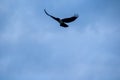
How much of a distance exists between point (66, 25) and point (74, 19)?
167 cm

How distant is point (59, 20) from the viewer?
58.0 meters

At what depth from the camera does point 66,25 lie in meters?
58.7

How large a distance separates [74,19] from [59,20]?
5.07 ft

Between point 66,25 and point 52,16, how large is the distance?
2151mm

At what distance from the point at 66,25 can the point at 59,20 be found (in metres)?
1.10

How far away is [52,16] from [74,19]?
6.78 ft

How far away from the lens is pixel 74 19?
57312mm

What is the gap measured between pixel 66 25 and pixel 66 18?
1.08 meters

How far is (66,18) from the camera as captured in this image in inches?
2277

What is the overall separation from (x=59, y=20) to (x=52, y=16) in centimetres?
105

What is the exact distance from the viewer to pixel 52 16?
→ 57.2m

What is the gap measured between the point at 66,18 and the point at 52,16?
1459 millimetres
